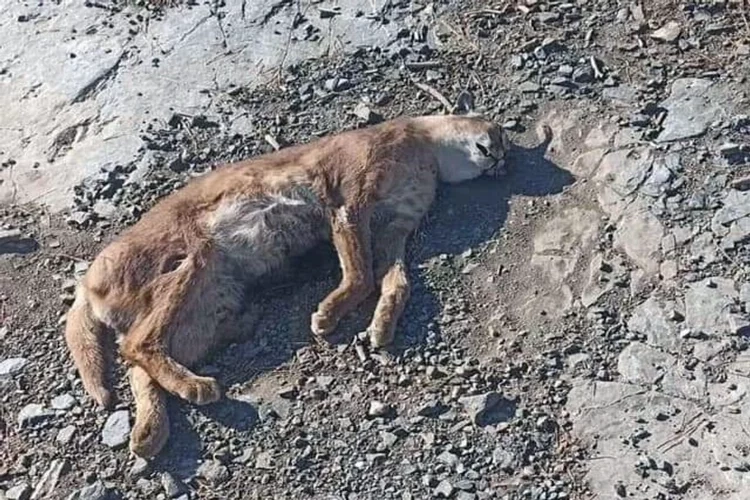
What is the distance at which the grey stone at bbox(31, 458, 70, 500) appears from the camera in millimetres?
5000

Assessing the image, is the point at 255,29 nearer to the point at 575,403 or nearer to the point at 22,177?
Answer: the point at 22,177

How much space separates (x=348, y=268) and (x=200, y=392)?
0.96 metres

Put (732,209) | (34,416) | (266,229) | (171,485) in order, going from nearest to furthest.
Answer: (171,485) < (34,416) < (732,209) < (266,229)

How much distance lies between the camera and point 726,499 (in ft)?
14.8

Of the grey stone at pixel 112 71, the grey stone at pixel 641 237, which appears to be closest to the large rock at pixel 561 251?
the grey stone at pixel 641 237

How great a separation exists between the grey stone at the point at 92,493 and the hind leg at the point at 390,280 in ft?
4.31

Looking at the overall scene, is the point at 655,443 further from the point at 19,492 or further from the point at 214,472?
the point at 19,492

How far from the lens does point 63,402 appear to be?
5352 mm

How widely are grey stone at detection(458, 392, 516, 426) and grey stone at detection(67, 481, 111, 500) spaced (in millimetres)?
1510

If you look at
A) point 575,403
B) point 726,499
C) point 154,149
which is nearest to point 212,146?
point 154,149

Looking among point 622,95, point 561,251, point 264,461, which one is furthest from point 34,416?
point 622,95

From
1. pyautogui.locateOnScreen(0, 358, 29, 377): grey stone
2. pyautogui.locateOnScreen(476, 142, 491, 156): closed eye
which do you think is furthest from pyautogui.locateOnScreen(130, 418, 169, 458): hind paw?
pyautogui.locateOnScreen(476, 142, 491, 156): closed eye

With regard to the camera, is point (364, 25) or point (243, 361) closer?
point (243, 361)

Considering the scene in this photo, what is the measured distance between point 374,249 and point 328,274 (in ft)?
0.86
